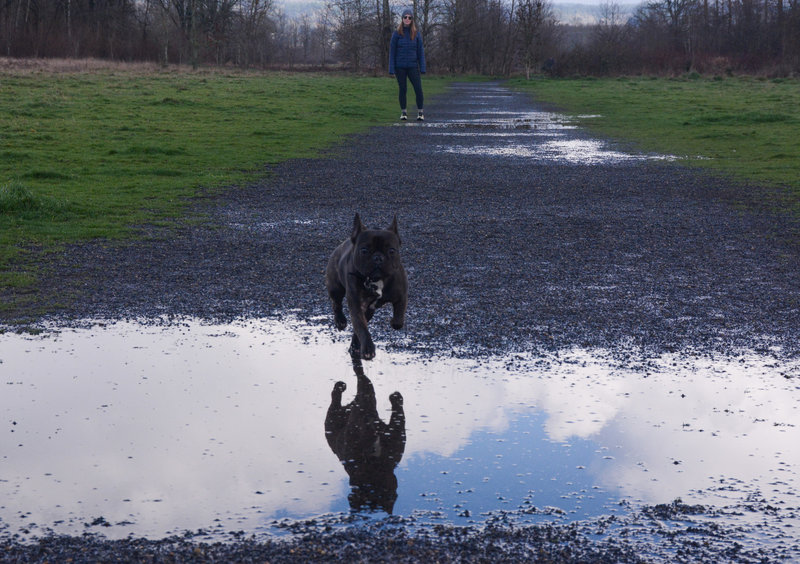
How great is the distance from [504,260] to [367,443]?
15.4 feet

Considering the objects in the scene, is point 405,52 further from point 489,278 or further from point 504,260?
point 489,278

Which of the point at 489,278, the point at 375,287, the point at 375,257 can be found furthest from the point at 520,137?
the point at 375,257

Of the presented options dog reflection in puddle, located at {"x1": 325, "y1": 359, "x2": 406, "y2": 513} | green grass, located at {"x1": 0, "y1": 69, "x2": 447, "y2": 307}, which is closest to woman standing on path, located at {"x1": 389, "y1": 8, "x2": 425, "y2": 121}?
green grass, located at {"x1": 0, "y1": 69, "x2": 447, "y2": 307}

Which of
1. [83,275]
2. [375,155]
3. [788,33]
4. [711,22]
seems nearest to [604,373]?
[83,275]

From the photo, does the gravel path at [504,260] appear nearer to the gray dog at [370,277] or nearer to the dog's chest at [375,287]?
the gray dog at [370,277]

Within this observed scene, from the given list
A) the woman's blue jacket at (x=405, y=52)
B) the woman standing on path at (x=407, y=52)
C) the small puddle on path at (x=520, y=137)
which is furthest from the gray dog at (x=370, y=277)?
the woman's blue jacket at (x=405, y=52)

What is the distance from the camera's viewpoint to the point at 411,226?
11344mm

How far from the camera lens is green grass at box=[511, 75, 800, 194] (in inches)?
706

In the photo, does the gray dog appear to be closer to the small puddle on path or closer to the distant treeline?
the small puddle on path

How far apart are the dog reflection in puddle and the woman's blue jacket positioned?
68.2 feet

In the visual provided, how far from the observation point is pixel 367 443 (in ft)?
16.1

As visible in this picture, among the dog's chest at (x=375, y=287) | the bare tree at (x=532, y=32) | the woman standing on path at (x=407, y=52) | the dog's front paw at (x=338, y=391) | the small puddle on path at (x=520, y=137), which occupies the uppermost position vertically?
the bare tree at (x=532, y=32)

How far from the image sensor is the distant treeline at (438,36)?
69.0 meters

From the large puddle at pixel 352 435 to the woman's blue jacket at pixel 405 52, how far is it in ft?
65.4
